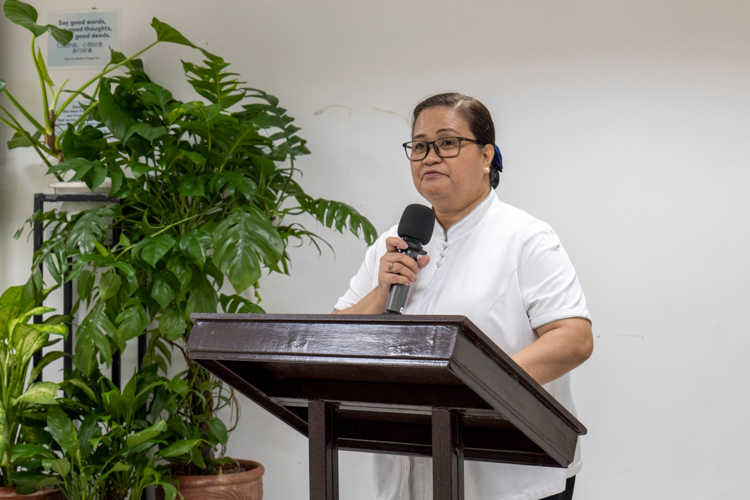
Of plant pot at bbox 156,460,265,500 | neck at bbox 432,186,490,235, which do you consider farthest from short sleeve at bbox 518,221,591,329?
plant pot at bbox 156,460,265,500

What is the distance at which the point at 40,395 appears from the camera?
6.97ft

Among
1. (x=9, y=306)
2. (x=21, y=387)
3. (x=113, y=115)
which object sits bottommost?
(x=21, y=387)

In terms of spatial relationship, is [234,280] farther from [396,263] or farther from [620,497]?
[620,497]

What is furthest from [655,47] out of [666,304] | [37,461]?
[37,461]

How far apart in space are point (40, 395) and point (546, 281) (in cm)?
167

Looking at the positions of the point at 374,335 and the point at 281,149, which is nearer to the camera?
the point at 374,335

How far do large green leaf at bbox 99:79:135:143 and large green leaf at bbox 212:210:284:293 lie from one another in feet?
1.69

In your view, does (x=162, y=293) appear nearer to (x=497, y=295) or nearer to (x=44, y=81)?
(x=44, y=81)

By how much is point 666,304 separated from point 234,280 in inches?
64.1

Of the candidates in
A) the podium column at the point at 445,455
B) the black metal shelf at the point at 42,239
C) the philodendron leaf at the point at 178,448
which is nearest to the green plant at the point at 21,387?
the black metal shelf at the point at 42,239

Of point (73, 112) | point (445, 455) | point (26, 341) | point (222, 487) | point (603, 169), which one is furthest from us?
point (73, 112)

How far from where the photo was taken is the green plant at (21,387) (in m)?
2.18

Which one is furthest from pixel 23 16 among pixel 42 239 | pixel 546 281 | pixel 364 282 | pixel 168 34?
pixel 546 281

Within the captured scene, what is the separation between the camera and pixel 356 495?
2.77 meters
